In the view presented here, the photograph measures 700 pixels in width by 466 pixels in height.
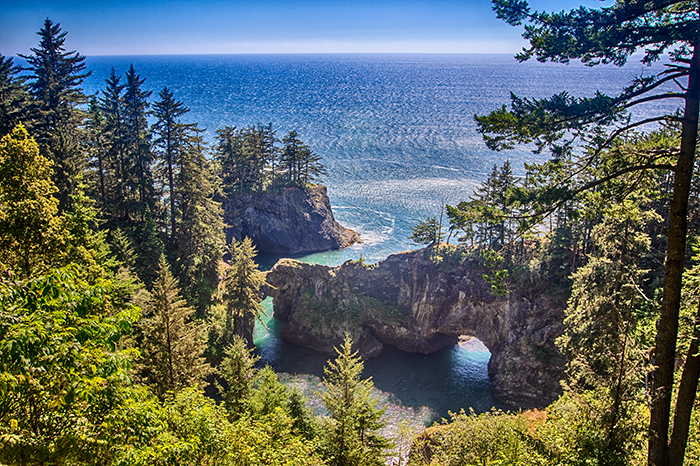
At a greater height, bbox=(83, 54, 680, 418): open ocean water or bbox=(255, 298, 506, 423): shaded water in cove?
bbox=(83, 54, 680, 418): open ocean water

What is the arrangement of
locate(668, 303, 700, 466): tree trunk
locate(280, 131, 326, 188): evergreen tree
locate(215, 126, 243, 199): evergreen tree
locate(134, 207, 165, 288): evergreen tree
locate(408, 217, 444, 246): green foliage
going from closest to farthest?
locate(668, 303, 700, 466): tree trunk
locate(134, 207, 165, 288): evergreen tree
locate(408, 217, 444, 246): green foliage
locate(215, 126, 243, 199): evergreen tree
locate(280, 131, 326, 188): evergreen tree

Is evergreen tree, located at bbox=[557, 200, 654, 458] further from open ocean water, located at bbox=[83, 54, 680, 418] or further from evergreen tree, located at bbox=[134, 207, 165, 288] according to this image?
evergreen tree, located at bbox=[134, 207, 165, 288]

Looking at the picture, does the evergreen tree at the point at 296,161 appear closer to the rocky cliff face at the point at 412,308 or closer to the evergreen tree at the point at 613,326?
the rocky cliff face at the point at 412,308

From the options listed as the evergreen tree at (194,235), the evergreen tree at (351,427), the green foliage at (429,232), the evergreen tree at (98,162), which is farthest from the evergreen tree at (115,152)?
the evergreen tree at (351,427)

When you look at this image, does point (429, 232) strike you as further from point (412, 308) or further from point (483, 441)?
point (483, 441)

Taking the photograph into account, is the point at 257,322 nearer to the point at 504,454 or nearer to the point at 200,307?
the point at 200,307

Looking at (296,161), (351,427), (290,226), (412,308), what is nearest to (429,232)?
(412,308)

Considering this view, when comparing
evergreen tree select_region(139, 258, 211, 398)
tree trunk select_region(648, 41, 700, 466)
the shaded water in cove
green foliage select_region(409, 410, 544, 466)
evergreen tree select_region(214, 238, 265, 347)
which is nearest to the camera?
tree trunk select_region(648, 41, 700, 466)

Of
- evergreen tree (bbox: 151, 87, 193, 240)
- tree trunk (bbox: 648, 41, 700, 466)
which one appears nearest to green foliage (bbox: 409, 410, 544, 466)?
tree trunk (bbox: 648, 41, 700, 466)
